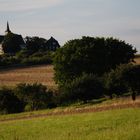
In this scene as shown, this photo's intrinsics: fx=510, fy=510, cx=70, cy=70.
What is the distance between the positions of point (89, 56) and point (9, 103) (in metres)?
19.9

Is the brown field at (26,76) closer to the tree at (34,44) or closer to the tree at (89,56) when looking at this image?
the tree at (89,56)

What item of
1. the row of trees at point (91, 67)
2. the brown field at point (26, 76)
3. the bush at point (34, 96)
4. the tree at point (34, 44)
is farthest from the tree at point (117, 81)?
the tree at point (34, 44)

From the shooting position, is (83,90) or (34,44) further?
(34,44)

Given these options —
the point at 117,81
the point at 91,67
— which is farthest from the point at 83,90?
the point at 91,67

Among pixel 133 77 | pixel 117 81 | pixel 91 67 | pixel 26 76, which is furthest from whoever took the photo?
pixel 26 76

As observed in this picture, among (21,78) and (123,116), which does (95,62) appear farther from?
(123,116)

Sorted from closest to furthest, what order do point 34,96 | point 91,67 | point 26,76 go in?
point 34,96
point 91,67
point 26,76

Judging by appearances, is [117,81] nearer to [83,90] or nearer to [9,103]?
[83,90]

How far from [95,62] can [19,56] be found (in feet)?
219

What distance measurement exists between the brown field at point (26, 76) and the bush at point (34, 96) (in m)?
26.3

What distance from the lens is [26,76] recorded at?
101500 millimetres

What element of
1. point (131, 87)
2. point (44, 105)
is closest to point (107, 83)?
point (131, 87)

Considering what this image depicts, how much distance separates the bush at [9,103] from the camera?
58.9 m

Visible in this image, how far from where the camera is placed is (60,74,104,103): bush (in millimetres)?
56594
